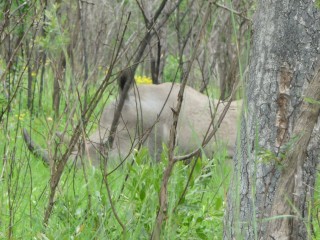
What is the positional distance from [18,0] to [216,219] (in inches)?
65.8

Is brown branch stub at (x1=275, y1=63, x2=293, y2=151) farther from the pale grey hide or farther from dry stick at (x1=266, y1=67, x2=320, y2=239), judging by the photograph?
the pale grey hide

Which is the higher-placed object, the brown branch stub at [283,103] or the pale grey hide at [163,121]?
the brown branch stub at [283,103]

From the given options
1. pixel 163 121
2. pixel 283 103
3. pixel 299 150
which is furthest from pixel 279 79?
pixel 163 121

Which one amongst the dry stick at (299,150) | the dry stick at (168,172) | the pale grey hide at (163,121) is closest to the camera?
the dry stick at (299,150)

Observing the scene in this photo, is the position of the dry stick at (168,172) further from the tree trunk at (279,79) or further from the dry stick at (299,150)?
the dry stick at (299,150)

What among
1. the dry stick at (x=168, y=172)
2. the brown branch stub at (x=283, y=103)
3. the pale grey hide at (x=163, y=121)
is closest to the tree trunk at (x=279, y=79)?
the brown branch stub at (x=283, y=103)

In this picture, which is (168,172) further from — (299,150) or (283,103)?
(299,150)

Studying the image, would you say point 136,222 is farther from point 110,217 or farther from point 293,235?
point 293,235

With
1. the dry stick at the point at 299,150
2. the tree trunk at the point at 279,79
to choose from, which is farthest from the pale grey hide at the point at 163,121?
the dry stick at the point at 299,150

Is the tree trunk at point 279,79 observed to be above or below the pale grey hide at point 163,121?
above

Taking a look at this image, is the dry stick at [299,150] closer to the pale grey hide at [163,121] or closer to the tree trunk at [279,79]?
the tree trunk at [279,79]

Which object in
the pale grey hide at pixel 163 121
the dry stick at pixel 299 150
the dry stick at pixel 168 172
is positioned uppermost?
the dry stick at pixel 299 150

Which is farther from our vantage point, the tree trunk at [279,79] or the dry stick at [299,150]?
the tree trunk at [279,79]

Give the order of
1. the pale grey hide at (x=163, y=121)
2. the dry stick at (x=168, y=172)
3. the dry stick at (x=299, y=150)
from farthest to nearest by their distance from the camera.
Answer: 1. the pale grey hide at (x=163, y=121)
2. the dry stick at (x=168, y=172)
3. the dry stick at (x=299, y=150)
